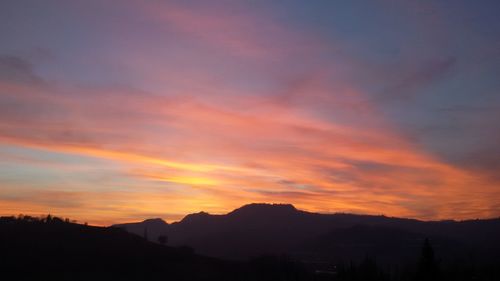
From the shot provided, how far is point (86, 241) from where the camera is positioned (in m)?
117

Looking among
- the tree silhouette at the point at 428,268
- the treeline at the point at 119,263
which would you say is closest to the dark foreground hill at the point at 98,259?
the treeline at the point at 119,263

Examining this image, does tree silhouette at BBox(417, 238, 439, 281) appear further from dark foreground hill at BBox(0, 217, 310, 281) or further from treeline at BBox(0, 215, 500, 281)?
dark foreground hill at BBox(0, 217, 310, 281)

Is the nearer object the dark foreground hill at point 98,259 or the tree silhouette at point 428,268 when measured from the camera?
the tree silhouette at point 428,268

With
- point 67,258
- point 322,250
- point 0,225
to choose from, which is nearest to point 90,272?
point 67,258

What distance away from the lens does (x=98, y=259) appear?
109 meters

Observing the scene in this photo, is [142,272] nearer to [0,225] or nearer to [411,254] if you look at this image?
[0,225]

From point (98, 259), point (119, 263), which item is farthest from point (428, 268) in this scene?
point (98, 259)

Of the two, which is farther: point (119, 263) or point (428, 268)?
point (119, 263)

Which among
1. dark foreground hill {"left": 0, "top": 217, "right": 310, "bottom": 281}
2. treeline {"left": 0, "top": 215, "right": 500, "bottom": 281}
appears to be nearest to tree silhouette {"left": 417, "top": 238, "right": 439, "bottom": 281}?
treeline {"left": 0, "top": 215, "right": 500, "bottom": 281}

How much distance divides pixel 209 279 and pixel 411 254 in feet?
313

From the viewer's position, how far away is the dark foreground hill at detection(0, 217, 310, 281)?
98.8 metres

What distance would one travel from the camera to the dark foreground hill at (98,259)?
9875 centimetres

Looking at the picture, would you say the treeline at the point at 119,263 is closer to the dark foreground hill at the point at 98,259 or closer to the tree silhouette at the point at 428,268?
the dark foreground hill at the point at 98,259

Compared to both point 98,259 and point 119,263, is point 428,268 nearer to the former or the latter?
point 119,263
